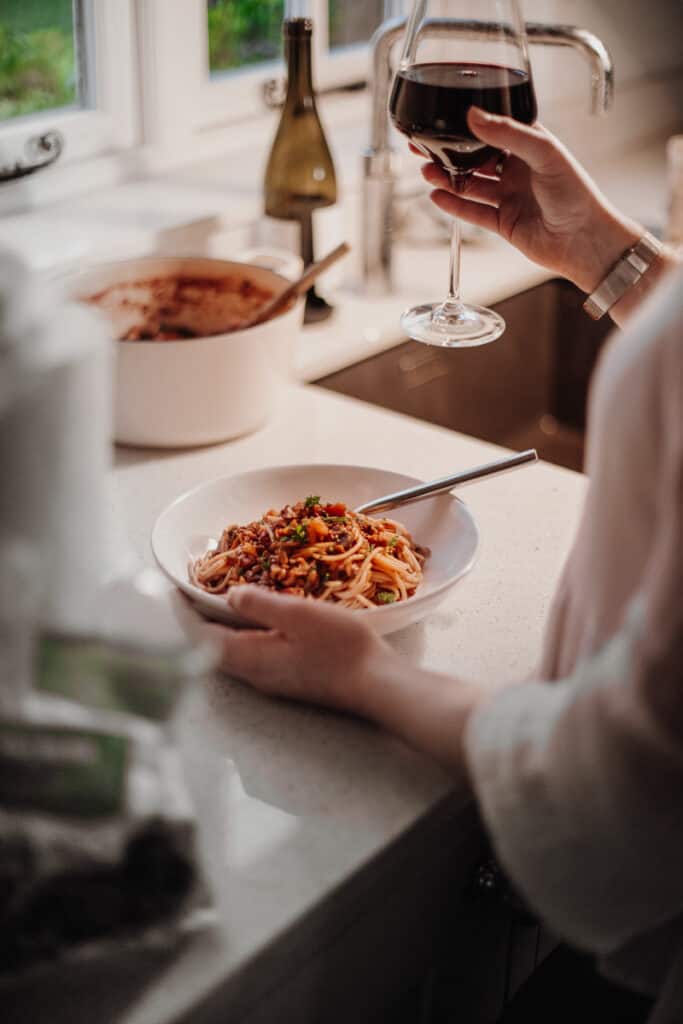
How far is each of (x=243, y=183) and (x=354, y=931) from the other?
1.41m

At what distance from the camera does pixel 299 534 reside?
1038 millimetres

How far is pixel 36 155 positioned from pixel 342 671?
118cm

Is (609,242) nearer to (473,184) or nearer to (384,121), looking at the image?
(473,184)

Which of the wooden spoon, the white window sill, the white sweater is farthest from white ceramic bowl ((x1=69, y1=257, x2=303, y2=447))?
the white sweater

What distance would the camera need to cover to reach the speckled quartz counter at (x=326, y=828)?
73 cm

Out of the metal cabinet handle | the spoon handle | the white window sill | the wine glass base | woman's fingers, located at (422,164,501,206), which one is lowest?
the spoon handle

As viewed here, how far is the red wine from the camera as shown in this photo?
3.49 ft

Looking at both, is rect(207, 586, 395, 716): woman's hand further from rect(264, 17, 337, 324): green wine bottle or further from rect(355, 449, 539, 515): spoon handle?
rect(264, 17, 337, 324): green wine bottle

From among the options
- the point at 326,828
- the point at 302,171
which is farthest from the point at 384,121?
the point at 326,828

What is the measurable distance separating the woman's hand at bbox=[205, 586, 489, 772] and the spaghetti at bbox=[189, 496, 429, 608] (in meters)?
0.07

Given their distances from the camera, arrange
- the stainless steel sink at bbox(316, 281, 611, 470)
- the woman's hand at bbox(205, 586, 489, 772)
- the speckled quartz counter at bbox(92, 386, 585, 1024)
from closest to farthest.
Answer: the speckled quartz counter at bbox(92, 386, 585, 1024) → the woman's hand at bbox(205, 586, 489, 772) → the stainless steel sink at bbox(316, 281, 611, 470)

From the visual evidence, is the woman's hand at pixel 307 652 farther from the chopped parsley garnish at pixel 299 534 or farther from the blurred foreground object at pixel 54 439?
the blurred foreground object at pixel 54 439

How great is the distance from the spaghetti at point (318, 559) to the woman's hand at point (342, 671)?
0.07m

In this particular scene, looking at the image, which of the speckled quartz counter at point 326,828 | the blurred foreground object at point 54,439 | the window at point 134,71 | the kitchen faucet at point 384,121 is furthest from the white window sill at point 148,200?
the blurred foreground object at point 54,439
